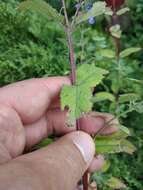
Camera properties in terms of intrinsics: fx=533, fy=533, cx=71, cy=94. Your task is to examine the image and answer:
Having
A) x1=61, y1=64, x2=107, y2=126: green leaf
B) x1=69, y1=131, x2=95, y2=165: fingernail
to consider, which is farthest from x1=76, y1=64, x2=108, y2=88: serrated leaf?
x1=69, y1=131, x2=95, y2=165: fingernail

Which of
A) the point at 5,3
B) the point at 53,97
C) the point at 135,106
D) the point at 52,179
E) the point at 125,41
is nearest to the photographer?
the point at 52,179

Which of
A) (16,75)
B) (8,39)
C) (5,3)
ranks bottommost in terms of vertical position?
(16,75)

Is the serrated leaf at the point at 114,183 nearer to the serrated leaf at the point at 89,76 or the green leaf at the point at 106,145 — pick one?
the green leaf at the point at 106,145

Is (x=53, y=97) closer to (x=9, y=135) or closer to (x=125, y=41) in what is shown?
(x=9, y=135)

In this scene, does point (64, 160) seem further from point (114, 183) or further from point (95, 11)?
point (114, 183)

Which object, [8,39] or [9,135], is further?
[8,39]

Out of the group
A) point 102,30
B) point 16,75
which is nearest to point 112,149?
point 16,75

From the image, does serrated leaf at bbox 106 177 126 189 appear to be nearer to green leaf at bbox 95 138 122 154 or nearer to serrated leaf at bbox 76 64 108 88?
→ green leaf at bbox 95 138 122 154

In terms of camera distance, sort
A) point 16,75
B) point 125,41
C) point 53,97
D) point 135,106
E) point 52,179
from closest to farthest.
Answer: point 52,179
point 135,106
point 53,97
point 16,75
point 125,41
